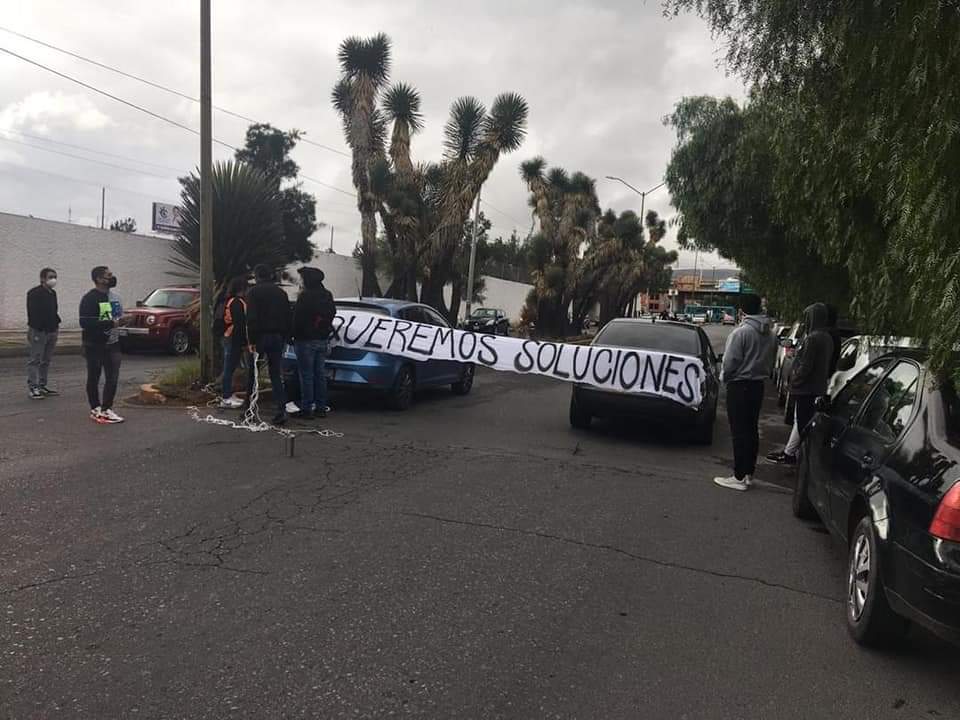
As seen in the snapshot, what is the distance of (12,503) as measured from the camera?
5285 millimetres

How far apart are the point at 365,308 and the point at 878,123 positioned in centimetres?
678

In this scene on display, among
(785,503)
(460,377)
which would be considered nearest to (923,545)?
(785,503)

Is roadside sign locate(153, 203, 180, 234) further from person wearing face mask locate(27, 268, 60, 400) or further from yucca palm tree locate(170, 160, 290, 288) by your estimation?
person wearing face mask locate(27, 268, 60, 400)

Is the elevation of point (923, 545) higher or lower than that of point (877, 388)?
lower

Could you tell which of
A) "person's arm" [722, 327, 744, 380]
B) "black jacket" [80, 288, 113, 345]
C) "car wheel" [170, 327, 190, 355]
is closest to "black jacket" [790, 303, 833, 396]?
"person's arm" [722, 327, 744, 380]

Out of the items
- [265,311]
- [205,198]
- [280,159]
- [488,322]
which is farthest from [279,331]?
[280,159]

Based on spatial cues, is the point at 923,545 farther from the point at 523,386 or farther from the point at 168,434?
the point at 523,386

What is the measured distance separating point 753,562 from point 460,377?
764cm

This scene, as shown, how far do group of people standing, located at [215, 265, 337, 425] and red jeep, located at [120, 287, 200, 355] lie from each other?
8396 mm

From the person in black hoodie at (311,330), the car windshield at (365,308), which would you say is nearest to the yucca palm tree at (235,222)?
the car windshield at (365,308)

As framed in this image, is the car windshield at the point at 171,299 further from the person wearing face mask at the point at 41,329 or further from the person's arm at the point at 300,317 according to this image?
the person's arm at the point at 300,317

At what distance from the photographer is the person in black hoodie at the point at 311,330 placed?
8.82m

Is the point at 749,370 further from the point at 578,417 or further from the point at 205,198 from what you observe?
the point at 205,198

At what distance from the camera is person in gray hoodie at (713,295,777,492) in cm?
682
